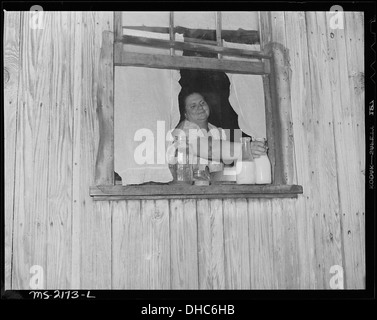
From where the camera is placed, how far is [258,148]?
4.58 feet

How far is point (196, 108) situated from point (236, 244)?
0.45 metres

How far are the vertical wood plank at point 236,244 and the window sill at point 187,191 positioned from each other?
0.04 m

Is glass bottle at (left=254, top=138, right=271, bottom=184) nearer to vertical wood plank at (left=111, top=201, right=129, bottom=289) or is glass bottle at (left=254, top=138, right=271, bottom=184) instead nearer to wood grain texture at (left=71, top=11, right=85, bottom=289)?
vertical wood plank at (left=111, top=201, right=129, bottom=289)

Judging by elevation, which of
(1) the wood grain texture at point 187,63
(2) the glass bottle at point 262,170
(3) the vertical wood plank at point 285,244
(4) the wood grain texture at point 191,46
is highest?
(4) the wood grain texture at point 191,46

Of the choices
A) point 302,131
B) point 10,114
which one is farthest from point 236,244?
point 10,114

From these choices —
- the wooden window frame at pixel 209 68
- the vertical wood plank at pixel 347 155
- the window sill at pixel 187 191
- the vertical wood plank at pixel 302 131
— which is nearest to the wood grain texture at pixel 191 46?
the wooden window frame at pixel 209 68

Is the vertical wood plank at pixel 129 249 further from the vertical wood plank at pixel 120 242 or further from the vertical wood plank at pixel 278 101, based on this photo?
the vertical wood plank at pixel 278 101

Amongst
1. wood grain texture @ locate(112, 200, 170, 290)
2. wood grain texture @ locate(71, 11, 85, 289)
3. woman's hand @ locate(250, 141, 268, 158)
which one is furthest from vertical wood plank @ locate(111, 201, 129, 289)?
woman's hand @ locate(250, 141, 268, 158)

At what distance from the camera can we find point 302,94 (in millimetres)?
1457

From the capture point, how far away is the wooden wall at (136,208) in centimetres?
130

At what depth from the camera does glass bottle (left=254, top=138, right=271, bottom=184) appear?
1376 millimetres

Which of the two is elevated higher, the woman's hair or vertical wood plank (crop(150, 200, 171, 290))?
the woman's hair

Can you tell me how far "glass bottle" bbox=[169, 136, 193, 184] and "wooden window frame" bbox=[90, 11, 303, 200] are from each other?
0.05 m
